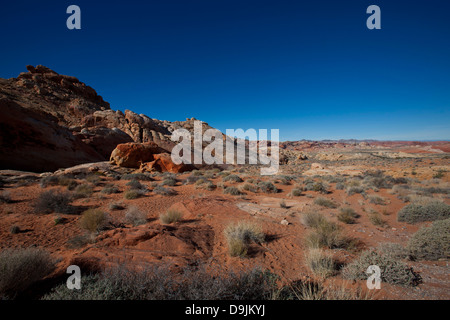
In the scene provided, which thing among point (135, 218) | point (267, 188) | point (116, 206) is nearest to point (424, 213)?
point (267, 188)

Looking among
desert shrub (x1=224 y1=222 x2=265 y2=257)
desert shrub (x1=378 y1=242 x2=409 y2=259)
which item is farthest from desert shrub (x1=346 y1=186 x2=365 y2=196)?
desert shrub (x1=224 y1=222 x2=265 y2=257)

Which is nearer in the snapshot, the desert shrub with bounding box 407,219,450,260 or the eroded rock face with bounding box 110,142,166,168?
the desert shrub with bounding box 407,219,450,260

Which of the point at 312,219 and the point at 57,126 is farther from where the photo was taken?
the point at 57,126

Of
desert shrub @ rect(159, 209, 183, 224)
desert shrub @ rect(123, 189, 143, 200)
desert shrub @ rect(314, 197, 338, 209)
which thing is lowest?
desert shrub @ rect(314, 197, 338, 209)

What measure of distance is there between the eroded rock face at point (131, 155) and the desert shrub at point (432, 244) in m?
20.4

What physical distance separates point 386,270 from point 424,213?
512 centimetres

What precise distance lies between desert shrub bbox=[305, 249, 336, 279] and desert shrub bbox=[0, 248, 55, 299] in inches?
176

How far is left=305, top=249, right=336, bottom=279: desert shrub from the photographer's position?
318cm

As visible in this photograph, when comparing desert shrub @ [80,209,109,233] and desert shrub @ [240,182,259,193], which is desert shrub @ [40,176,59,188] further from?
desert shrub @ [240,182,259,193]

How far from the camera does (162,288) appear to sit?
2.18 metres

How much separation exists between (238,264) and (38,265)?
339 centimetres

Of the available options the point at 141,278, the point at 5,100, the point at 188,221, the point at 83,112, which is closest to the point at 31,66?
the point at 83,112

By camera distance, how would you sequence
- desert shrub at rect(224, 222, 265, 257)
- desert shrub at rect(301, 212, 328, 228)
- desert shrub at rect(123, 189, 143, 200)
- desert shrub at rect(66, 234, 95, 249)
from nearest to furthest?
desert shrub at rect(224, 222, 265, 257), desert shrub at rect(66, 234, 95, 249), desert shrub at rect(301, 212, 328, 228), desert shrub at rect(123, 189, 143, 200)

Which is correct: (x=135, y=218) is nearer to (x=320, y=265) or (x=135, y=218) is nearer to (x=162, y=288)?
(x=162, y=288)
